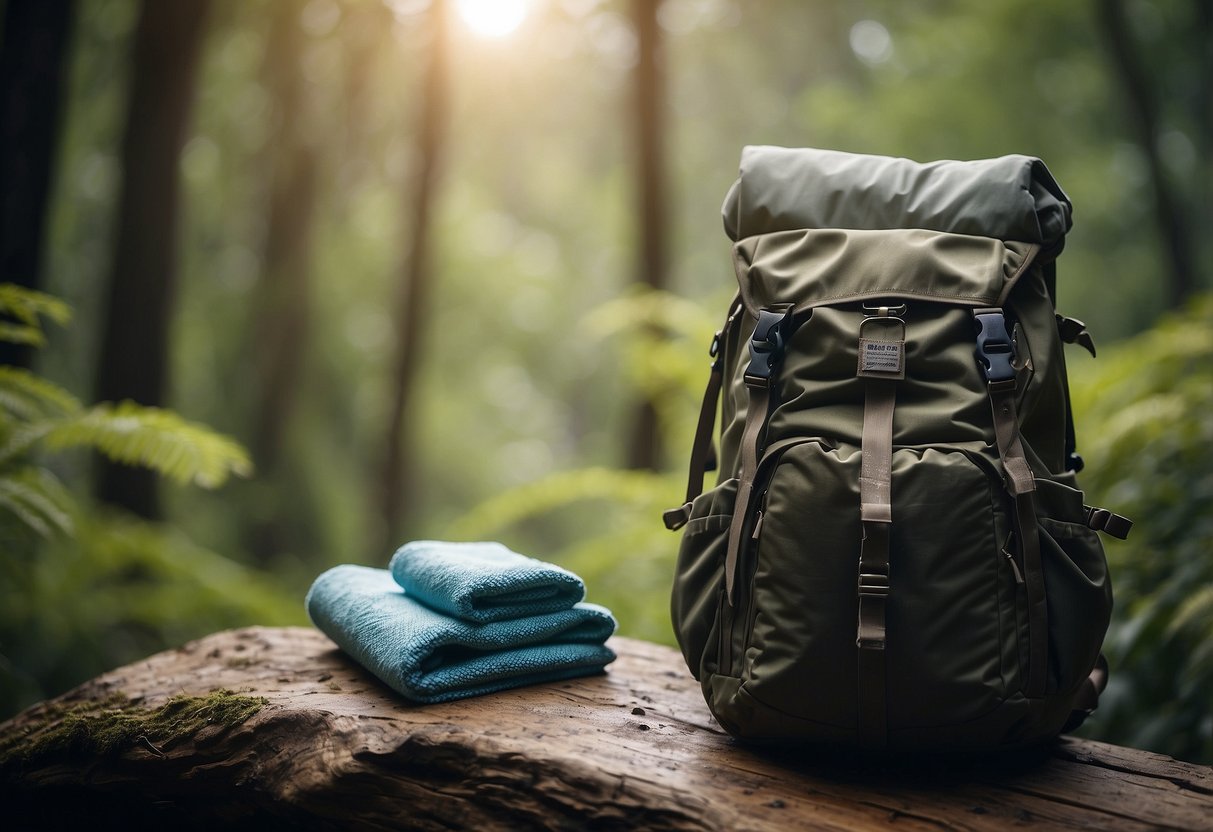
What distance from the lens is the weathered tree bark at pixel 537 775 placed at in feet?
4.47

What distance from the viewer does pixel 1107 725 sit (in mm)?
2473

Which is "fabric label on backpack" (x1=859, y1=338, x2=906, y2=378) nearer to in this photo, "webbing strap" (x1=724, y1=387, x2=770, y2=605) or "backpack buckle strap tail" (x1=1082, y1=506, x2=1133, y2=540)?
"webbing strap" (x1=724, y1=387, x2=770, y2=605)

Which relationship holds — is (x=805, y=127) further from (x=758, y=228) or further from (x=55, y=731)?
(x=55, y=731)

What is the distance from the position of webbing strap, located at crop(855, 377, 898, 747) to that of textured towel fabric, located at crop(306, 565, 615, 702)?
696mm

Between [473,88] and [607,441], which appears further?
[607,441]

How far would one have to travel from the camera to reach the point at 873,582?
1.39 metres

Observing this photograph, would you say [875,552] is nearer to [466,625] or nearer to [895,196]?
[895,196]

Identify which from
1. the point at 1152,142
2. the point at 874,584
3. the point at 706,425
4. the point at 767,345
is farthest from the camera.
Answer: the point at 1152,142

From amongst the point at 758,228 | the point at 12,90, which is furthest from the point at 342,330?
→ the point at 758,228

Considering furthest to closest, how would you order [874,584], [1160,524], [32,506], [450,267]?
[450,267] → [1160,524] → [32,506] → [874,584]

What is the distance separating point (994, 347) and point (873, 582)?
46 centimetres

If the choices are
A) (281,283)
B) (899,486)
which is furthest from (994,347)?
(281,283)

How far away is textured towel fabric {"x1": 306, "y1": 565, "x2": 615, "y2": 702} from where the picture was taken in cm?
171

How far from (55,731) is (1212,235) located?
6533 mm
